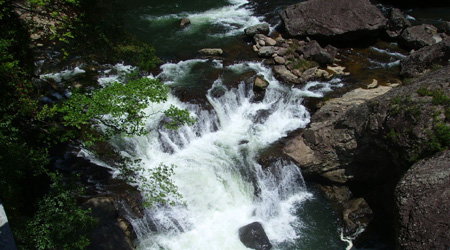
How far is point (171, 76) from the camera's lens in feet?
53.4

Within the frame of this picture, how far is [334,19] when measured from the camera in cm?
1920

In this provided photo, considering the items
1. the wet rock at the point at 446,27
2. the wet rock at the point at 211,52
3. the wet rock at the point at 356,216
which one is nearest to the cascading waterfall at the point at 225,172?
the wet rock at the point at 356,216

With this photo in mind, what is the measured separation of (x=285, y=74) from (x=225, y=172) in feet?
22.6

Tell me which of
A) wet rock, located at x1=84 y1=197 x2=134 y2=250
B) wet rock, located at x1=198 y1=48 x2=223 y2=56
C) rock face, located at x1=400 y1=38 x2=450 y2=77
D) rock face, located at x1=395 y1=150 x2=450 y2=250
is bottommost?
wet rock, located at x1=84 y1=197 x2=134 y2=250

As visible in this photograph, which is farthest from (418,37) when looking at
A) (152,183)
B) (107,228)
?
(107,228)

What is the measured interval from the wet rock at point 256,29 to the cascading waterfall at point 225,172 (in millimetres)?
5524

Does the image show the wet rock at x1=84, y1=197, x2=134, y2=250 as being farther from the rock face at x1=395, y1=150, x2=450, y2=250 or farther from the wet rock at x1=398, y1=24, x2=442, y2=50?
the wet rock at x1=398, y1=24, x2=442, y2=50

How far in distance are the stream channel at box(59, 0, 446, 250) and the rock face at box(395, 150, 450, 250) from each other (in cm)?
286

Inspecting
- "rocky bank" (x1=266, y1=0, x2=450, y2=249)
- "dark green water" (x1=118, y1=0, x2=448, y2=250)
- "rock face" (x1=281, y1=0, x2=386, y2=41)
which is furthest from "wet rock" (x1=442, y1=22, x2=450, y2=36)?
"rocky bank" (x1=266, y1=0, x2=450, y2=249)

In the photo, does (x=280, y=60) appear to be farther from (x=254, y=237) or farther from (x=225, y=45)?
(x=254, y=237)

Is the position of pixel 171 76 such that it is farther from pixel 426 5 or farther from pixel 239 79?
pixel 426 5

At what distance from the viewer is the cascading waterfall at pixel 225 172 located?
10.9 meters

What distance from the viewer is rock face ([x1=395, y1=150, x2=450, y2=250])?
7.61 meters

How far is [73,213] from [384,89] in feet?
44.6
